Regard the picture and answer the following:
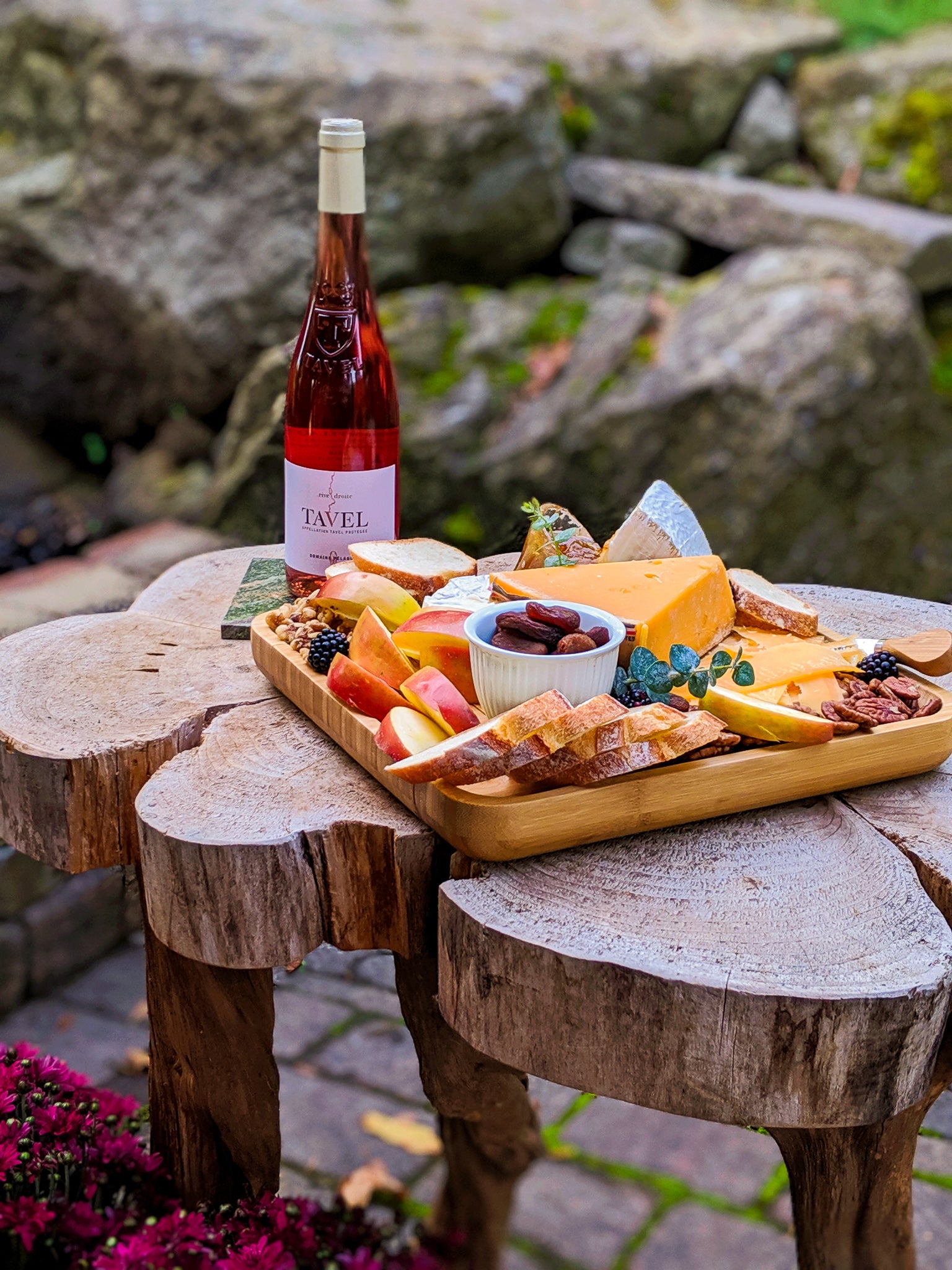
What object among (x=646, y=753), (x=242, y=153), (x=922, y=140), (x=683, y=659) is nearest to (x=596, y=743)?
(x=646, y=753)

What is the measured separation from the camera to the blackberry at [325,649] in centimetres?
145

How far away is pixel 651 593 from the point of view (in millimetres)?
1419

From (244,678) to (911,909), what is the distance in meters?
0.83

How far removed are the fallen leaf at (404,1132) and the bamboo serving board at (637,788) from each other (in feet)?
4.57

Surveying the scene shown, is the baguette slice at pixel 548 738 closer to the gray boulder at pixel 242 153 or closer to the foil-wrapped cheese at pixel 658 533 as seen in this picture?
the foil-wrapped cheese at pixel 658 533

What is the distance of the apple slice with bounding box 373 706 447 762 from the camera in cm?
120

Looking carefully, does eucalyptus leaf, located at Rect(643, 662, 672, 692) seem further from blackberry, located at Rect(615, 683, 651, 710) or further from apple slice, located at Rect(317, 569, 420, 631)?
apple slice, located at Rect(317, 569, 420, 631)

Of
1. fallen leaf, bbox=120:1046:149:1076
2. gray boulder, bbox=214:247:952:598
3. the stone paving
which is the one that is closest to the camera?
the stone paving

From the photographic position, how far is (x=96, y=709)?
1494 mm

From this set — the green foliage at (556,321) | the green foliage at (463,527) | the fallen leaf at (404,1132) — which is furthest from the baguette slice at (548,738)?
the green foliage at (556,321)

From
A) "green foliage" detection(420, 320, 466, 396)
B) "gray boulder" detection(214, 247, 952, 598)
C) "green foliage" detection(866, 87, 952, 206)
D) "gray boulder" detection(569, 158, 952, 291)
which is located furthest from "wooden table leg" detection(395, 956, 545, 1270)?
"green foliage" detection(866, 87, 952, 206)

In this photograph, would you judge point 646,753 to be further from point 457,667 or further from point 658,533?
point 658,533

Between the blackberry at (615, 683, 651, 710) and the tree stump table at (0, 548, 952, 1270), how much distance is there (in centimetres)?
13

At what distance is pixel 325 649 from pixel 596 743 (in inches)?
15.9
